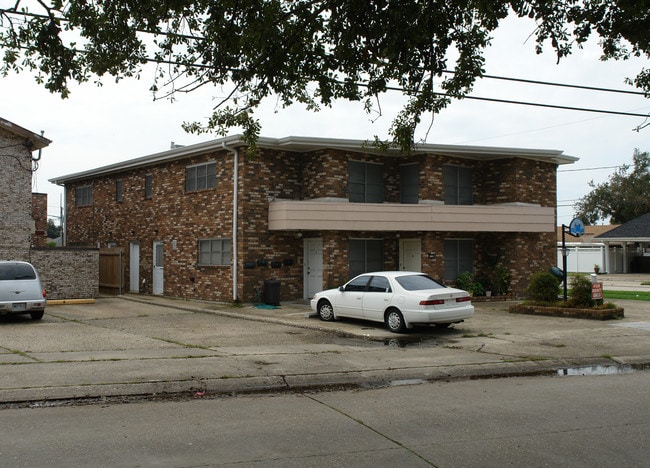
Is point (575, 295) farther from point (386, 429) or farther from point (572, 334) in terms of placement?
point (386, 429)

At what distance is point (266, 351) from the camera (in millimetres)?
11664

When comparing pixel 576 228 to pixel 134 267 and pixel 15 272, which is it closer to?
pixel 15 272

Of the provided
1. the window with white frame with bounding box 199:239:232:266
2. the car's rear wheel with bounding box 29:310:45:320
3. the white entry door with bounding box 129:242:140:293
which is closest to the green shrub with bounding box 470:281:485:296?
the window with white frame with bounding box 199:239:232:266

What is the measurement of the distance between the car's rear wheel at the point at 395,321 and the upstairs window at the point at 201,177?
9.47 metres

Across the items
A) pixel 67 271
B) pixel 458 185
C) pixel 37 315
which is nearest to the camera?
pixel 37 315

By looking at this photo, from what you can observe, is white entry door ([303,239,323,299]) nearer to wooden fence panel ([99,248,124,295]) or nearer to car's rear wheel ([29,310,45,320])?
wooden fence panel ([99,248,124,295])

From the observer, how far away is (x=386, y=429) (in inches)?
264

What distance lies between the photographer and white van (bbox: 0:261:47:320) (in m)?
15.3

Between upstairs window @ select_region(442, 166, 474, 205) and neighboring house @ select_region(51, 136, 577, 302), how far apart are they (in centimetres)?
5

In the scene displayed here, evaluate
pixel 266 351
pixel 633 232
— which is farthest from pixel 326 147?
pixel 633 232

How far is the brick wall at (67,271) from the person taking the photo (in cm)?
2091

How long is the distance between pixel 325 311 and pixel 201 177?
852 cm

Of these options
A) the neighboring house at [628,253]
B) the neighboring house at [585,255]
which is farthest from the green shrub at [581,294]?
the neighboring house at [585,255]

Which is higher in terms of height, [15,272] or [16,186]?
[16,186]
